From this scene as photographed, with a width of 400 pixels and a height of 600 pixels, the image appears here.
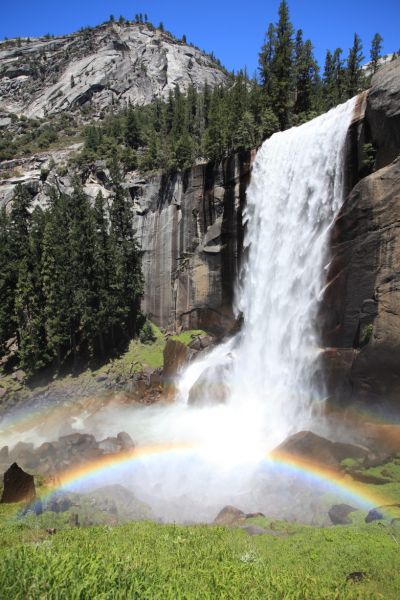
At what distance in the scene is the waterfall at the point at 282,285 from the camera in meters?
24.9

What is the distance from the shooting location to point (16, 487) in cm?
1652

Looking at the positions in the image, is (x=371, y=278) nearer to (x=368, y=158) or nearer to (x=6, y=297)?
(x=368, y=158)

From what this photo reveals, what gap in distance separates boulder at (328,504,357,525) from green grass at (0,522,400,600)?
4.67ft

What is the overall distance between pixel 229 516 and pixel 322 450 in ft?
19.1

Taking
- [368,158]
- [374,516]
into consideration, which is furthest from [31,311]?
[374,516]

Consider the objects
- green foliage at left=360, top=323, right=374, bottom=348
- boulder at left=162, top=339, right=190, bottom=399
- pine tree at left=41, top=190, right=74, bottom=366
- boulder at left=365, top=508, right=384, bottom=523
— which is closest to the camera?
boulder at left=365, top=508, right=384, bottom=523

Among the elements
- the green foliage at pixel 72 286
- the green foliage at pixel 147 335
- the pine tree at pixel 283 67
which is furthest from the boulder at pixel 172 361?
the pine tree at pixel 283 67

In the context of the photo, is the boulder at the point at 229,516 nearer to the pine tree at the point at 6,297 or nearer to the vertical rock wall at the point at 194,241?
the vertical rock wall at the point at 194,241

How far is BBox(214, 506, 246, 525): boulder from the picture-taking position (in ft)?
49.0

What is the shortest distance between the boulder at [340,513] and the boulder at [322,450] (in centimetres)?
302

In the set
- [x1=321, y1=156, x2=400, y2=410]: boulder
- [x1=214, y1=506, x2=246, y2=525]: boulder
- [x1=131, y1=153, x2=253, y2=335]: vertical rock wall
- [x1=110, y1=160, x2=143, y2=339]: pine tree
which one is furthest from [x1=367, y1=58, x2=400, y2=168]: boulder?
[x1=110, y1=160, x2=143, y2=339]: pine tree

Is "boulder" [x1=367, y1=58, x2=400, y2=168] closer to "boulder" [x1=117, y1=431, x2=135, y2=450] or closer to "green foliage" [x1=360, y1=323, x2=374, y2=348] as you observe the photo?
"green foliage" [x1=360, y1=323, x2=374, y2=348]

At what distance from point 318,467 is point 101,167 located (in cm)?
5136

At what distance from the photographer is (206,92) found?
75.8 metres
